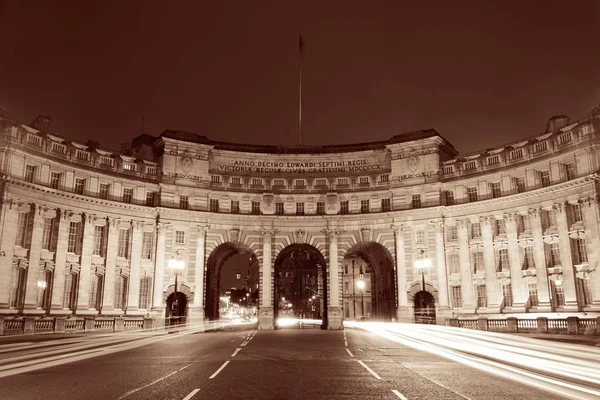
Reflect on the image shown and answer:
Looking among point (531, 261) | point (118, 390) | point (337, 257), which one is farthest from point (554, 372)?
point (337, 257)

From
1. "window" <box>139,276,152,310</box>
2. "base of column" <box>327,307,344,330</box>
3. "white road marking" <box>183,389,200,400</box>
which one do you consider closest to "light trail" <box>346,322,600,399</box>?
"white road marking" <box>183,389,200,400</box>

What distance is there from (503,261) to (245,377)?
42.0 m

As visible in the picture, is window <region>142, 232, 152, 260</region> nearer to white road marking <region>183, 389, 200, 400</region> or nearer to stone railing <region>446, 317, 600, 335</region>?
stone railing <region>446, 317, 600, 335</region>

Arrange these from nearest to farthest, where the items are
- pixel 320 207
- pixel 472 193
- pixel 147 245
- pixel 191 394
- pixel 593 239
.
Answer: pixel 191 394 → pixel 593 239 → pixel 147 245 → pixel 472 193 → pixel 320 207

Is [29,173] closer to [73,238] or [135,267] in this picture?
[73,238]

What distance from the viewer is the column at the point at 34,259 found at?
43.6 metres

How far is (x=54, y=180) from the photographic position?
47.5 meters

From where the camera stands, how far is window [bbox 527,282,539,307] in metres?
47.5

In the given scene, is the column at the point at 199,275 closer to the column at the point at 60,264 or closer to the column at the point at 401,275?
the column at the point at 60,264

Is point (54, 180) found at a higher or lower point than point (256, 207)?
higher

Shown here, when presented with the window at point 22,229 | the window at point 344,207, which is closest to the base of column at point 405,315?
the window at point 344,207

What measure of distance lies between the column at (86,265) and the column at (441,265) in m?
34.7

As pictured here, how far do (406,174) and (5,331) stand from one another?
4013cm

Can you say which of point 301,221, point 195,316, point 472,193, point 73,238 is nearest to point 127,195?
point 73,238
